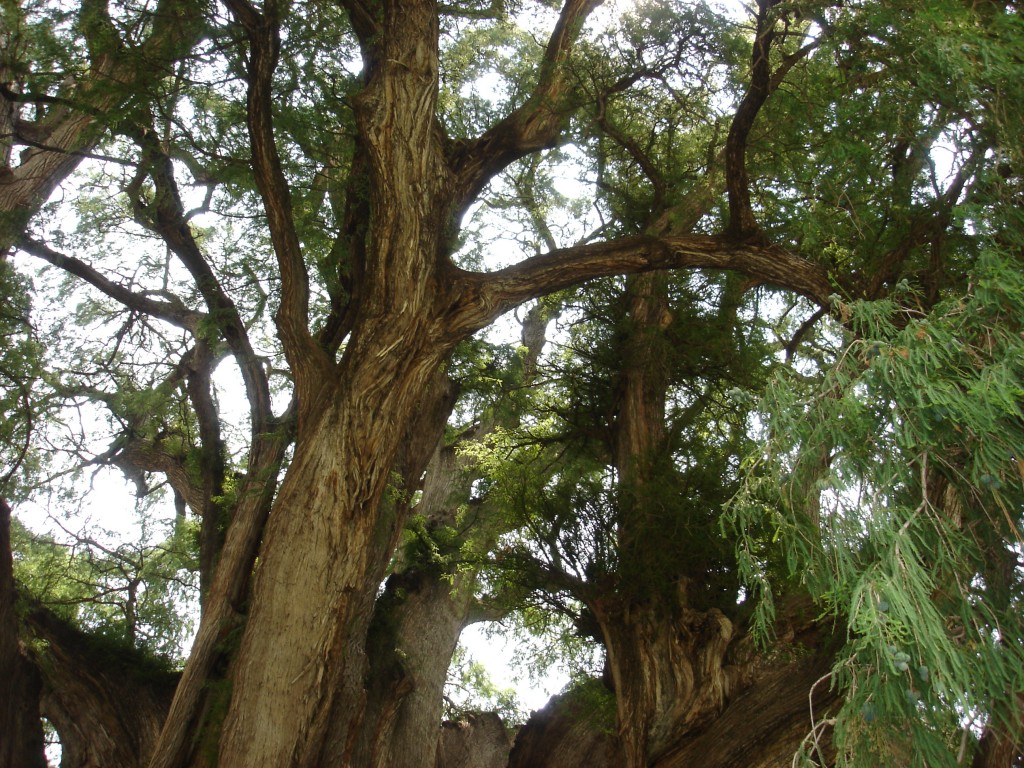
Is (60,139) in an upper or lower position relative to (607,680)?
upper

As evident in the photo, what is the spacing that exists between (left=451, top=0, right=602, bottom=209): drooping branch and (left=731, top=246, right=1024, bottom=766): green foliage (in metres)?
3.84

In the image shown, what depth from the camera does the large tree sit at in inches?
143

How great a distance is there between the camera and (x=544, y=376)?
8867 millimetres

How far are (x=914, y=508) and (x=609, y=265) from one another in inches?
128

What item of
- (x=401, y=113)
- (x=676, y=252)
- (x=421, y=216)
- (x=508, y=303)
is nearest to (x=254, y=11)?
(x=401, y=113)

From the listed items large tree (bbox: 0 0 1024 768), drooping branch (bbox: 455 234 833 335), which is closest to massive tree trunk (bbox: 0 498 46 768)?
large tree (bbox: 0 0 1024 768)

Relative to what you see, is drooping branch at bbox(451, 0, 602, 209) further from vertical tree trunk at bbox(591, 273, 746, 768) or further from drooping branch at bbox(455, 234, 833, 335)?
vertical tree trunk at bbox(591, 273, 746, 768)

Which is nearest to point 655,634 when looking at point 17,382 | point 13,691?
point 13,691

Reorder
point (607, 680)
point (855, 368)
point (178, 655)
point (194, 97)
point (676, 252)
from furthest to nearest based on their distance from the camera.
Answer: point (178, 655)
point (194, 97)
point (607, 680)
point (676, 252)
point (855, 368)

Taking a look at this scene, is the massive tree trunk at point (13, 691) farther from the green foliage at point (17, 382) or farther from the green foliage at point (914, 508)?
the green foliage at point (914, 508)

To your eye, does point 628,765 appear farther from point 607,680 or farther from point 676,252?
point 676,252

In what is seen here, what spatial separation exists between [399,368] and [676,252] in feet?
6.94

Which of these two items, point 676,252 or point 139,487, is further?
point 139,487

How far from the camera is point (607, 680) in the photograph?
23.6 feet
